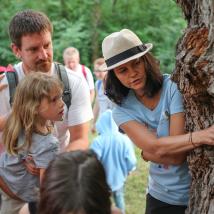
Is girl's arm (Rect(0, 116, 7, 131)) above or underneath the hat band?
underneath

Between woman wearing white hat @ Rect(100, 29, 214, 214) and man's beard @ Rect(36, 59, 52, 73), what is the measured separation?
507mm

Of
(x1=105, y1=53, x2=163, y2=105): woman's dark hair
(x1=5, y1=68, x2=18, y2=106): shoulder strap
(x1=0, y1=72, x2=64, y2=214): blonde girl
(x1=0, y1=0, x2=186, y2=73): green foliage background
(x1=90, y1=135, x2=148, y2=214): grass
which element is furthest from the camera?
(x1=0, y1=0, x2=186, y2=73): green foliage background

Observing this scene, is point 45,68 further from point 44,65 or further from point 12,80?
point 12,80

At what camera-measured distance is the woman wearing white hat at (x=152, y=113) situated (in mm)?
2168

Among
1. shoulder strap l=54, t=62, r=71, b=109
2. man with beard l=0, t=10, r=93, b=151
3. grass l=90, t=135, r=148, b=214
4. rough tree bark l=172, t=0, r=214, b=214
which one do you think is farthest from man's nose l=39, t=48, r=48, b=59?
grass l=90, t=135, r=148, b=214

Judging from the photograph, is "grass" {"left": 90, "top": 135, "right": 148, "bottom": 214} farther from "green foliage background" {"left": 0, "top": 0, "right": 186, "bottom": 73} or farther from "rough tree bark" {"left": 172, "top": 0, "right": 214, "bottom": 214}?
"green foliage background" {"left": 0, "top": 0, "right": 186, "bottom": 73}

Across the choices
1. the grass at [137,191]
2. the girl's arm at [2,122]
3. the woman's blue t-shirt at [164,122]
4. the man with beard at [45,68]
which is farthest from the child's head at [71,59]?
the woman's blue t-shirt at [164,122]

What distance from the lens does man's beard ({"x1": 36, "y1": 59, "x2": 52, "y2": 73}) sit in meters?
2.83

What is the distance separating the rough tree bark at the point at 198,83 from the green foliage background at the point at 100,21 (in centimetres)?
1241

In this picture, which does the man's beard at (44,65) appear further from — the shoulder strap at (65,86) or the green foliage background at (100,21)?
the green foliage background at (100,21)

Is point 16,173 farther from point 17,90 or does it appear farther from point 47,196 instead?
point 47,196

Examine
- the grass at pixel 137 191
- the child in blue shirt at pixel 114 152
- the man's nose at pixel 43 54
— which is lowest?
the grass at pixel 137 191

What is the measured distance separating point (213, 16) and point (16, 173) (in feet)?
4.57

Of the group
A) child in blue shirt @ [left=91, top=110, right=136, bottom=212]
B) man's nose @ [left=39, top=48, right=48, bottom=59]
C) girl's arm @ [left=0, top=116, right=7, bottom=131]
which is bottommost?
child in blue shirt @ [left=91, top=110, right=136, bottom=212]
